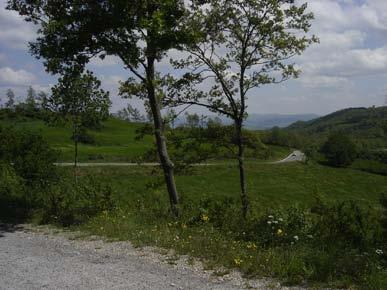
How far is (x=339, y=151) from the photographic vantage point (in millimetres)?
97750

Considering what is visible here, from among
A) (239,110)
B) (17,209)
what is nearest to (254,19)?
(239,110)

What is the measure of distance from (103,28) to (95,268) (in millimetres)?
5742

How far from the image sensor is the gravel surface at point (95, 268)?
23.5 feet

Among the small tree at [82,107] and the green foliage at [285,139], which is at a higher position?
the small tree at [82,107]

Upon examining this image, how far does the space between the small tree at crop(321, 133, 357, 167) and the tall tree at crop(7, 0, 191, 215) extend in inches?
3541

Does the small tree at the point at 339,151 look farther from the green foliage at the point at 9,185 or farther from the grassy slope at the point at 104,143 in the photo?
the green foliage at the point at 9,185

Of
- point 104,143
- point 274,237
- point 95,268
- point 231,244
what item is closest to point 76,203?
point 95,268

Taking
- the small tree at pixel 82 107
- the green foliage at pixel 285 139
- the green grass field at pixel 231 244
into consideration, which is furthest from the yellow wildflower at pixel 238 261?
the green foliage at pixel 285 139

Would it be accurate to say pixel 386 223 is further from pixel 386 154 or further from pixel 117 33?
pixel 386 154

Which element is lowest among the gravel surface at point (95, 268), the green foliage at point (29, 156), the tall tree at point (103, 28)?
the gravel surface at point (95, 268)

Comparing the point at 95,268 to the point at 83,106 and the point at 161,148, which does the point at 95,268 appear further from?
the point at 83,106

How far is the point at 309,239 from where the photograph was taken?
9062 millimetres

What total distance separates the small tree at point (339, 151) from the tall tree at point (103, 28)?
295 feet

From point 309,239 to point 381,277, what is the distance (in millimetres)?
2247
